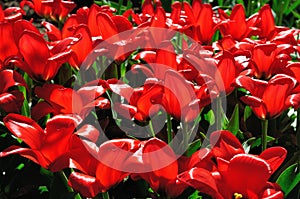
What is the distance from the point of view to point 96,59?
5.00 ft

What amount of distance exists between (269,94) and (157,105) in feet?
A: 0.78

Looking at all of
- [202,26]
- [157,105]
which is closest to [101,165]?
[157,105]

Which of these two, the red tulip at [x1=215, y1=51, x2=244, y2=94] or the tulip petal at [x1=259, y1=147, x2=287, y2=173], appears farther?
the red tulip at [x1=215, y1=51, x2=244, y2=94]

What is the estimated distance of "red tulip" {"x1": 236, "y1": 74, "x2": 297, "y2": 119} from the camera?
4.00 feet

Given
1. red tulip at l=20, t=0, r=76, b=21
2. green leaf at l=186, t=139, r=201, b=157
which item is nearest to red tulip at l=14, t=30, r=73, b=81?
green leaf at l=186, t=139, r=201, b=157

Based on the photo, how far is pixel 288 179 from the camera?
122 cm

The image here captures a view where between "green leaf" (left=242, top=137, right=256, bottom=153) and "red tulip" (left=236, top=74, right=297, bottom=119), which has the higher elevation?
"red tulip" (left=236, top=74, right=297, bottom=119)

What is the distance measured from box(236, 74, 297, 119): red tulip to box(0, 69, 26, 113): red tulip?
0.50m

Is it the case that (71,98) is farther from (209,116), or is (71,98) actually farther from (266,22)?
(266,22)

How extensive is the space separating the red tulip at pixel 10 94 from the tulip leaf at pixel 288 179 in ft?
1.99

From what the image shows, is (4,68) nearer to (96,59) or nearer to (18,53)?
(18,53)

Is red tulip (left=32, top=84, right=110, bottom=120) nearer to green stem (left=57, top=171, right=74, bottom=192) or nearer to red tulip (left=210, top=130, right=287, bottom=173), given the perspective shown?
green stem (left=57, top=171, right=74, bottom=192)

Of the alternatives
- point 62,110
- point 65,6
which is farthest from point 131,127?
point 65,6

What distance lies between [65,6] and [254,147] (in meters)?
0.85
